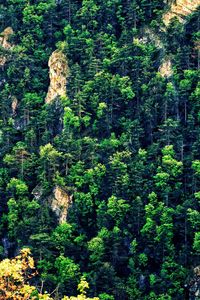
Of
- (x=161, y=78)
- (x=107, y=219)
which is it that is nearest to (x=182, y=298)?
(x=107, y=219)

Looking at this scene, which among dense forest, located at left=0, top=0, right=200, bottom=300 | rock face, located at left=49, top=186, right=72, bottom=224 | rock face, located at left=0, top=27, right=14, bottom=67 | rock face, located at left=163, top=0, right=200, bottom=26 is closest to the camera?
dense forest, located at left=0, top=0, right=200, bottom=300

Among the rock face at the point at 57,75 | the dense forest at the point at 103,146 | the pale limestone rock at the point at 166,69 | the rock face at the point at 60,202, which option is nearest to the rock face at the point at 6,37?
the dense forest at the point at 103,146

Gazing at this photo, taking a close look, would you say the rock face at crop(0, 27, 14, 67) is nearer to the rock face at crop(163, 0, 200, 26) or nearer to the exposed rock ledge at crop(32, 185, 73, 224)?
the rock face at crop(163, 0, 200, 26)

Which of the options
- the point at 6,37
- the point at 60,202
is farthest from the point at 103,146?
the point at 6,37

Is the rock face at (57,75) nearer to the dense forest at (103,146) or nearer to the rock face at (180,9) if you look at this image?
the dense forest at (103,146)

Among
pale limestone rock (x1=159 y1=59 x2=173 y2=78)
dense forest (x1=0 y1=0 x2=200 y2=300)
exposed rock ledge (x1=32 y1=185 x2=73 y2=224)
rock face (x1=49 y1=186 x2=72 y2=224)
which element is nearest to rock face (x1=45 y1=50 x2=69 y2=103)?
dense forest (x1=0 y1=0 x2=200 y2=300)

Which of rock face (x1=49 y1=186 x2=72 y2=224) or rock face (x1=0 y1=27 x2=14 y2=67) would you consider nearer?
rock face (x1=49 y1=186 x2=72 y2=224)

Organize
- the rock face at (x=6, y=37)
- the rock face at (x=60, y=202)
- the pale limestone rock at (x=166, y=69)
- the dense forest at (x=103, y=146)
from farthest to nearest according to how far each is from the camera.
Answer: the rock face at (x=6, y=37) < the pale limestone rock at (x=166, y=69) < the rock face at (x=60, y=202) < the dense forest at (x=103, y=146)
